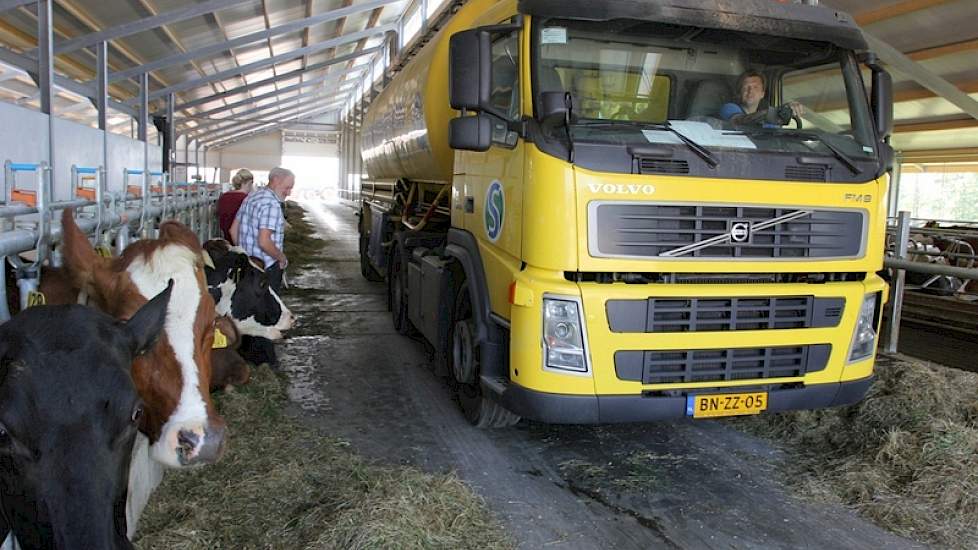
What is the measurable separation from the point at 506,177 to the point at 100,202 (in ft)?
7.27

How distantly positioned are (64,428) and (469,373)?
2806mm

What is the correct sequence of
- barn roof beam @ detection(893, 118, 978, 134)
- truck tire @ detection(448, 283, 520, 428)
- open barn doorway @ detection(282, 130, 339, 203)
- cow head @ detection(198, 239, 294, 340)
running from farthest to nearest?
open barn doorway @ detection(282, 130, 339, 203), barn roof beam @ detection(893, 118, 978, 134), cow head @ detection(198, 239, 294, 340), truck tire @ detection(448, 283, 520, 428)

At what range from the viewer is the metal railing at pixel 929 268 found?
561cm

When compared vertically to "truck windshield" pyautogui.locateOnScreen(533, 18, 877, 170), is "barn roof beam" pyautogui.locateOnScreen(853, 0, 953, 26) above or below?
above

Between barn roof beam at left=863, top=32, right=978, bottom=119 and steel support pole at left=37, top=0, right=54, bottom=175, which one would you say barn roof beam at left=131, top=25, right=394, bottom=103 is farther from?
barn roof beam at left=863, top=32, right=978, bottom=119

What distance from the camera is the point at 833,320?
3.96m

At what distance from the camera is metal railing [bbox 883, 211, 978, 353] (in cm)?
561

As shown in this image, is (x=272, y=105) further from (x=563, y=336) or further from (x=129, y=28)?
(x=563, y=336)

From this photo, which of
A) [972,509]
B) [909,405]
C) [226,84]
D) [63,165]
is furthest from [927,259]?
[226,84]

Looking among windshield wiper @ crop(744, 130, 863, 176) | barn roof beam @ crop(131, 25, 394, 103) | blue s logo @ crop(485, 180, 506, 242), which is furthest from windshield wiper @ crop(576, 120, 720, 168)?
barn roof beam @ crop(131, 25, 394, 103)

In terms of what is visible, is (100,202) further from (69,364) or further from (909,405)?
(909,405)

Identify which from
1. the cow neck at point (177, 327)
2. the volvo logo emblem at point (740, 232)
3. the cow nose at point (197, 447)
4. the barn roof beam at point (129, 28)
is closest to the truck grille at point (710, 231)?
the volvo logo emblem at point (740, 232)

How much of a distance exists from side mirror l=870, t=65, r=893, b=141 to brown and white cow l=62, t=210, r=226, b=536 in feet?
12.5

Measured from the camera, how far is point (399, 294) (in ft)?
24.5
